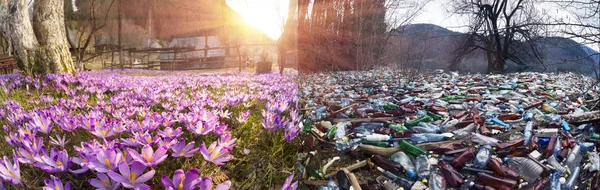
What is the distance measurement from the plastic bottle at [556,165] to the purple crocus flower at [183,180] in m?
1.18

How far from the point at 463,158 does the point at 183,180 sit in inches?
38.1

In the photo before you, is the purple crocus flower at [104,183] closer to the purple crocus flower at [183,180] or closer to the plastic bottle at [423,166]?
the purple crocus flower at [183,180]

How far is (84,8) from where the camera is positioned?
18.7m

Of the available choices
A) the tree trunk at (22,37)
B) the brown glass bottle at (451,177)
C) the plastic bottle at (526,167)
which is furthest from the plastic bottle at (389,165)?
the tree trunk at (22,37)

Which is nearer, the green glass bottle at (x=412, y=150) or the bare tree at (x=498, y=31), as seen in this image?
the green glass bottle at (x=412, y=150)

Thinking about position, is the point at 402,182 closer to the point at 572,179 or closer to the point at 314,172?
the point at 314,172

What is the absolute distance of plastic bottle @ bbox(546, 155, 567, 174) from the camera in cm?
108

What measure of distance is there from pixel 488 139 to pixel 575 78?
18.1 ft

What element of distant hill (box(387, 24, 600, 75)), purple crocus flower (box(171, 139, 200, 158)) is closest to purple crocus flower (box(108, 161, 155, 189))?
purple crocus flower (box(171, 139, 200, 158))

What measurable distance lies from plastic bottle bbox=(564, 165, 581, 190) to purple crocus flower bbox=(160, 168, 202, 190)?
3.49 feet

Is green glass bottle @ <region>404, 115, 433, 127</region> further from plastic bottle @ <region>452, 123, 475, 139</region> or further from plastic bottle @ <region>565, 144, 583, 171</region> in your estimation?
plastic bottle @ <region>565, 144, 583, 171</region>

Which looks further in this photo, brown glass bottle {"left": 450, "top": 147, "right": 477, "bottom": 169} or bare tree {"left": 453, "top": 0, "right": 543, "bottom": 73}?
bare tree {"left": 453, "top": 0, "right": 543, "bottom": 73}

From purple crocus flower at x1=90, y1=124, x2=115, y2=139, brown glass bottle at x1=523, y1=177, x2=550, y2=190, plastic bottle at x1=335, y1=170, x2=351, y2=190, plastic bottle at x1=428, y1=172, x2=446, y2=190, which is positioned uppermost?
purple crocus flower at x1=90, y1=124, x2=115, y2=139

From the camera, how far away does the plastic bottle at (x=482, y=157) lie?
3.56ft
